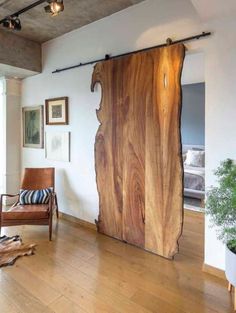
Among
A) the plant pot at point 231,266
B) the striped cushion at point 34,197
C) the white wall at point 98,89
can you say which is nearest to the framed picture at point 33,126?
the white wall at point 98,89

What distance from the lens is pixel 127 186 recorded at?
298cm

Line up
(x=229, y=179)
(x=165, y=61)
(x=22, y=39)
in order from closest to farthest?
(x=229, y=179), (x=165, y=61), (x=22, y=39)

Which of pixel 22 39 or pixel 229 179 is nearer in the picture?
pixel 229 179

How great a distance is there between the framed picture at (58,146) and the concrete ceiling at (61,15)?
154cm

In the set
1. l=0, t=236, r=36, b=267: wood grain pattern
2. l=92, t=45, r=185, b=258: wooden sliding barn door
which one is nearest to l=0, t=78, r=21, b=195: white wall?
l=0, t=236, r=36, b=267: wood grain pattern

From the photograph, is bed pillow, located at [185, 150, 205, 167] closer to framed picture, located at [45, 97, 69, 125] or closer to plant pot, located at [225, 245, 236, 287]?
framed picture, located at [45, 97, 69, 125]

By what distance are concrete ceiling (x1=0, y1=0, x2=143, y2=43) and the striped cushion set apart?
2352 millimetres

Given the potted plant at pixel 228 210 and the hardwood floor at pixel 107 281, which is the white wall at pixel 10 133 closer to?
the hardwood floor at pixel 107 281

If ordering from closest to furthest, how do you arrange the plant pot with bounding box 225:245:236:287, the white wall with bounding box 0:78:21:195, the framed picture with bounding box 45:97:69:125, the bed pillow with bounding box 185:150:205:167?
the plant pot with bounding box 225:245:236:287, the framed picture with bounding box 45:97:69:125, the white wall with bounding box 0:78:21:195, the bed pillow with bounding box 185:150:205:167

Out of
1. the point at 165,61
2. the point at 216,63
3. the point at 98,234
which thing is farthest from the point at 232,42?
the point at 98,234

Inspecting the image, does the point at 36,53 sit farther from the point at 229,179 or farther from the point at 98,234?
the point at 229,179

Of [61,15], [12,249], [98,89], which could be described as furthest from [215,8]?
[12,249]

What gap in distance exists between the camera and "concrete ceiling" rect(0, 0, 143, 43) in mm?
2867

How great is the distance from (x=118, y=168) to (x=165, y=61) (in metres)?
1.36
